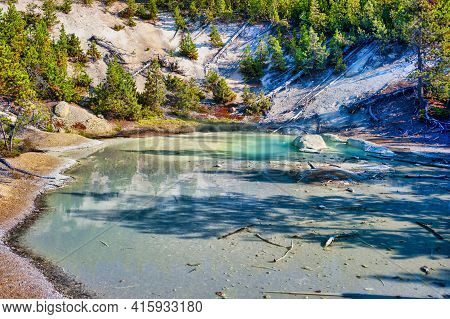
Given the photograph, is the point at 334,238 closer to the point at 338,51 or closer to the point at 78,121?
the point at 78,121

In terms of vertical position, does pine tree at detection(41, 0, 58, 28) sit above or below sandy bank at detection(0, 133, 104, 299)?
above

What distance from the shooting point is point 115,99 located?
38.2 metres

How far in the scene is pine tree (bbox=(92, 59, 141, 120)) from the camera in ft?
124

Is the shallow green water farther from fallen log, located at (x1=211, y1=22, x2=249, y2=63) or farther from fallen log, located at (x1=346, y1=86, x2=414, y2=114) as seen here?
fallen log, located at (x1=211, y1=22, x2=249, y2=63)

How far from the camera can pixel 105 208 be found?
14.3 m

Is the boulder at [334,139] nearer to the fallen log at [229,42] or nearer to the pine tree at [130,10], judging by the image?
the fallen log at [229,42]

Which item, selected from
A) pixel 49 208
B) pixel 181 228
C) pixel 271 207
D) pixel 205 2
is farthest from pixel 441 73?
pixel 205 2

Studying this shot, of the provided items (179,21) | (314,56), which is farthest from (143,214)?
(179,21)

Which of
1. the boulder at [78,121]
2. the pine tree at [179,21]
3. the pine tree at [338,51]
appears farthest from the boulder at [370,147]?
the pine tree at [179,21]

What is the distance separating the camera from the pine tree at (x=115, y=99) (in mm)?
37844

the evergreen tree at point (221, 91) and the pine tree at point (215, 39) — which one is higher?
the pine tree at point (215, 39)

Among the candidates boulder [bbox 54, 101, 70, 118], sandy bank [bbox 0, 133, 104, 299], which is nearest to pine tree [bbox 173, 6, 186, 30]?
boulder [bbox 54, 101, 70, 118]

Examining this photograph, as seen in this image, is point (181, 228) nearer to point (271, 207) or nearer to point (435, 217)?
point (271, 207)

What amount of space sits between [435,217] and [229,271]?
822 centimetres
